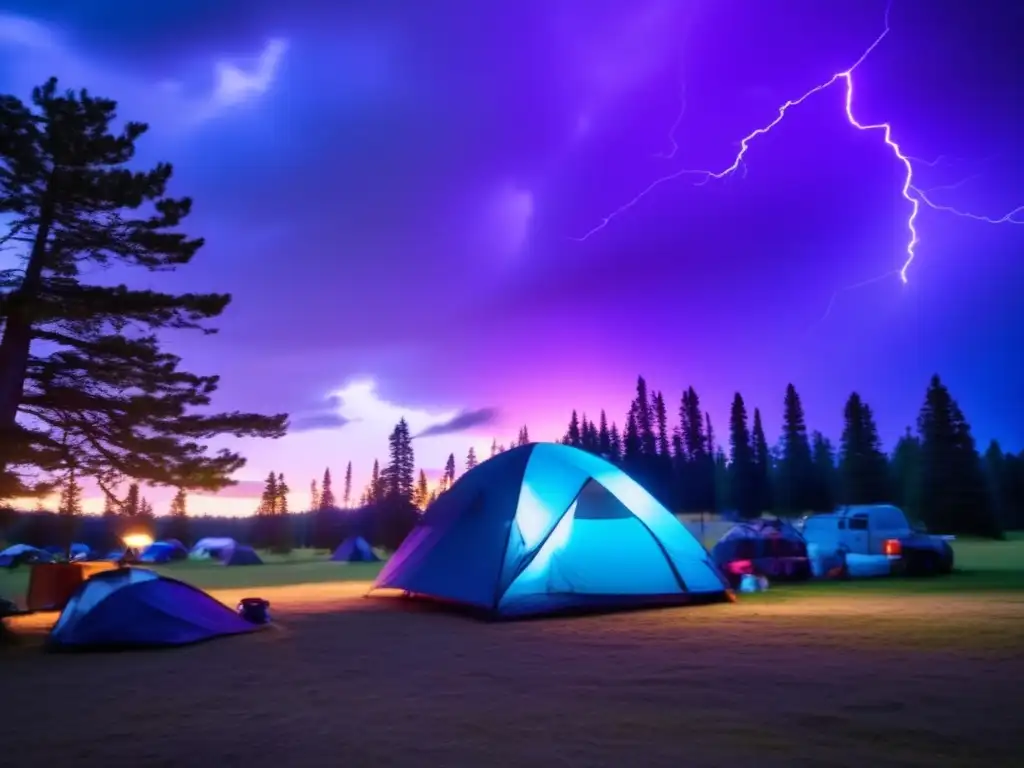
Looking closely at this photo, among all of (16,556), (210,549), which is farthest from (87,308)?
(210,549)

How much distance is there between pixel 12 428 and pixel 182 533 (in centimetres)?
5505

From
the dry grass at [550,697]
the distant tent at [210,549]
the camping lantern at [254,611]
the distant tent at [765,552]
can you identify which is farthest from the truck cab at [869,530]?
A: the distant tent at [210,549]

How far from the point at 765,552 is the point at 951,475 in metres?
37.2

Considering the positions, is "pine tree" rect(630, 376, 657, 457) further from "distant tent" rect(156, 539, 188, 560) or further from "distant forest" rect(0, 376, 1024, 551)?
"distant tent" rect(156, 539, 188, 560)

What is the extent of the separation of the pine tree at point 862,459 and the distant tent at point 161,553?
54.3 meters

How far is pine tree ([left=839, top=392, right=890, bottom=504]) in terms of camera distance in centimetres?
5900

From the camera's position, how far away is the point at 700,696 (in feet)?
17.7

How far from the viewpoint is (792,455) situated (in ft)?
225

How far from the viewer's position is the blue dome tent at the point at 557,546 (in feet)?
35.6

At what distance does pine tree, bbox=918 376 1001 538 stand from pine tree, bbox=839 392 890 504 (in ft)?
34.2

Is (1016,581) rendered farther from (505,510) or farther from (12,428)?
(12,428)

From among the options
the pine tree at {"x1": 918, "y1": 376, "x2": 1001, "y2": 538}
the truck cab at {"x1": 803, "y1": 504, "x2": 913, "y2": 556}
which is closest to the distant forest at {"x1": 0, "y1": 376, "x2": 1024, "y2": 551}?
the pine tree at {"x1": 918, "y1": 376, "x2": 1001, "y2": 538}

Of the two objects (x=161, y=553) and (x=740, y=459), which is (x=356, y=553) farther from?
(x=740, y=459)

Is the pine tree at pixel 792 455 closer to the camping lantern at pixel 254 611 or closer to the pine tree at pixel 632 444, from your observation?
the pine tree at pixel 632 444
